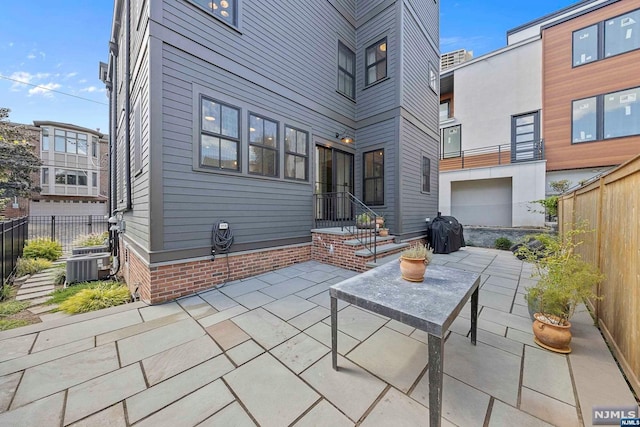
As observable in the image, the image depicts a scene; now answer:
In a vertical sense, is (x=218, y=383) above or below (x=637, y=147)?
below

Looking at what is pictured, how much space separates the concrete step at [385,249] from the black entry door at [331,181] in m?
1.48

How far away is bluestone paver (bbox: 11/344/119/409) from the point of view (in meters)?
1.76

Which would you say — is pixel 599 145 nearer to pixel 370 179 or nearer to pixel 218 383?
pixel 370 179

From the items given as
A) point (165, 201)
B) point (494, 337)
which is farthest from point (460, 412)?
point (165, 201)

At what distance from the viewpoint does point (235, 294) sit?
3.78 m

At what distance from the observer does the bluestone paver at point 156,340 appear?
88.2 inches

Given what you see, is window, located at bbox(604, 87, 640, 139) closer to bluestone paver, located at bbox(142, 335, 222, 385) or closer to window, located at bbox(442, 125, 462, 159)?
window, located at bbox(442, 125, 462, 159)

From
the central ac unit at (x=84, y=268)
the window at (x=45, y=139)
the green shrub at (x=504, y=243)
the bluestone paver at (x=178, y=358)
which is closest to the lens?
the bluestone paver at (x=178, y=358)

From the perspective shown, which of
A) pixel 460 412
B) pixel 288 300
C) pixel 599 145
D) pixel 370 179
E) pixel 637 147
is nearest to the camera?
pixel 460 412

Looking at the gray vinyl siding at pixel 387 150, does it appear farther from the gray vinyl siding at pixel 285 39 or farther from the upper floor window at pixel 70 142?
the upper floor window at pixel 70 142

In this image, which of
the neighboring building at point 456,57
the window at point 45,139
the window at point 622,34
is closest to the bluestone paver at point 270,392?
the window at point 622,34

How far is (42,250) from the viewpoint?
756cm

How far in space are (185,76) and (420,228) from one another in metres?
7.07

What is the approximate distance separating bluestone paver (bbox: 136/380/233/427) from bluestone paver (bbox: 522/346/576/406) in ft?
7.79
